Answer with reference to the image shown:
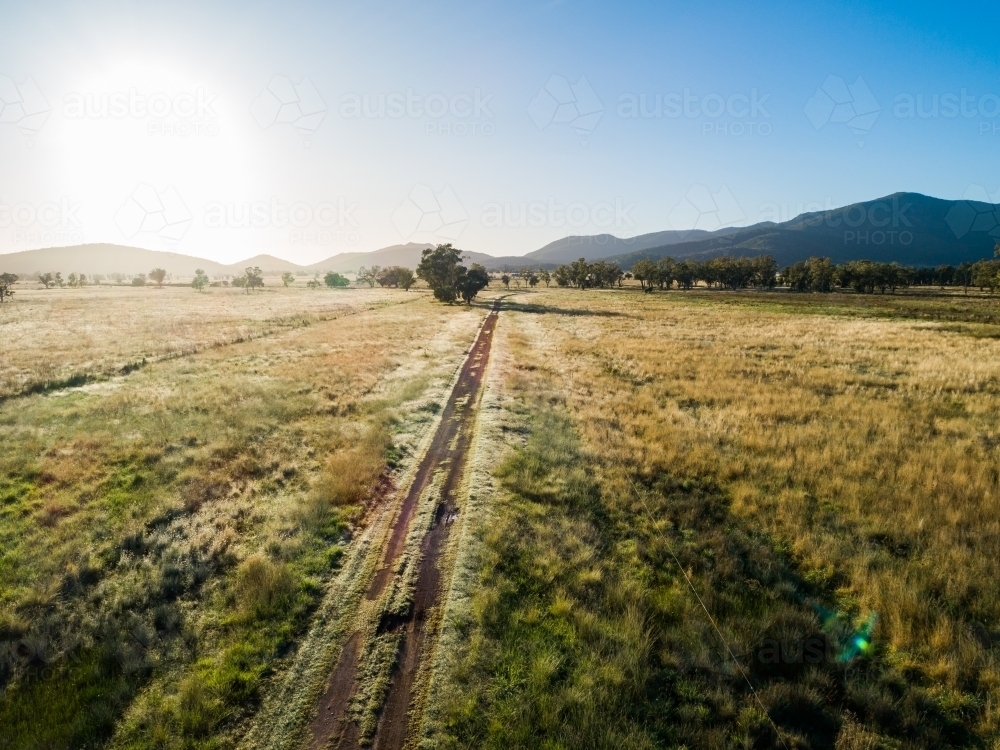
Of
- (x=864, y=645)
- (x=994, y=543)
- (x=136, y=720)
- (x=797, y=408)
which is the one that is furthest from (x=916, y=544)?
(x=136, y=720)

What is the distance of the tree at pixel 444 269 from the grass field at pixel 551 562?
230 feet

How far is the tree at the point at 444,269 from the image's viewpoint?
89.5m

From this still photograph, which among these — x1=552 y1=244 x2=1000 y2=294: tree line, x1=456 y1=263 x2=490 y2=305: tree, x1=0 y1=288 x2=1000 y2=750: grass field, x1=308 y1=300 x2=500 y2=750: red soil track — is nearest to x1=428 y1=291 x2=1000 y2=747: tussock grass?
x1=0 y1=288 x2=1000 y2=750: grass field

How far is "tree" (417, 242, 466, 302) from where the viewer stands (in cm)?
8950

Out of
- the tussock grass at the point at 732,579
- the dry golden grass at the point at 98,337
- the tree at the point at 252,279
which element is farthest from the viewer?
the tree at the point at 252,279

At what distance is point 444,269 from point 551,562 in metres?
86.6

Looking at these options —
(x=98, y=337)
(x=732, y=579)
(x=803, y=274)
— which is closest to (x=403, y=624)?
(x=732, y=579)

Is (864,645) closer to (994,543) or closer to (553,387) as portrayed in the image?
(994,543)

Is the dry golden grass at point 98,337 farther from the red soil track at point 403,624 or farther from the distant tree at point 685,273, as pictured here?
the distant tree at point 685,273

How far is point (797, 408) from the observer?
63.5 feet

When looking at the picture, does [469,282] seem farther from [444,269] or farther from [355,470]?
[355,470]

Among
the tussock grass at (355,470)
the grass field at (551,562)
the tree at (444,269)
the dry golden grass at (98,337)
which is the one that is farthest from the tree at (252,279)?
the tussock grass at (355,470)

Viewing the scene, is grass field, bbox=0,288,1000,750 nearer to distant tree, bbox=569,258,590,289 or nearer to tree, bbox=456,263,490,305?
tree, bbox=456,263,490,305

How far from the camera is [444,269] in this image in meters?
90.3
